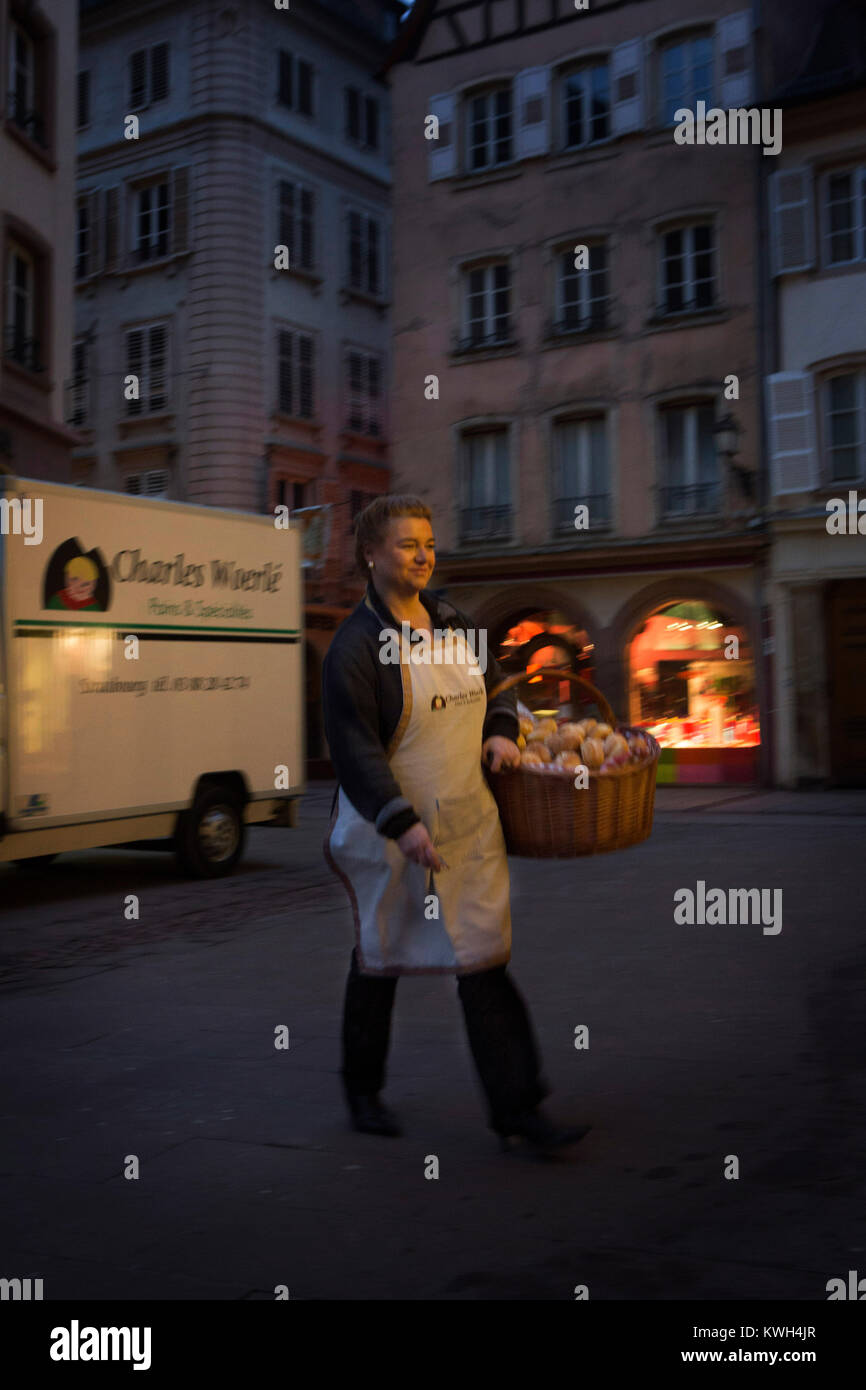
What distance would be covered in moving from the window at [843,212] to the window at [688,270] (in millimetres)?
2014

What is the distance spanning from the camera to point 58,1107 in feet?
16.6

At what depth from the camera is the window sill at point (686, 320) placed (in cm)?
2444

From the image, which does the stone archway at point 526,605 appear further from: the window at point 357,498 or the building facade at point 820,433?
the window at point 357,498

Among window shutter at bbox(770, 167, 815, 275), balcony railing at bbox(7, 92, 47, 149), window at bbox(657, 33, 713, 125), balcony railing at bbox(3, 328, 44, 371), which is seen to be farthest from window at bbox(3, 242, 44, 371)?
window shutter at bbox(770, 167, 815, 275)

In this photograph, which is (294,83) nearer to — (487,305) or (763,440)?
(487,305)

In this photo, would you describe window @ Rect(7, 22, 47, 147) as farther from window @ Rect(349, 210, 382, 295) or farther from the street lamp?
window @ Rect(349, 210, 382, 295)

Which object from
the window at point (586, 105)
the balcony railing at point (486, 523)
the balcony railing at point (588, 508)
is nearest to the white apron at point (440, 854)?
the balcony railing at point (588, 508)

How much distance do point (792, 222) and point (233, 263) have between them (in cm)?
1144

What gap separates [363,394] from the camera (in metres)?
33.1

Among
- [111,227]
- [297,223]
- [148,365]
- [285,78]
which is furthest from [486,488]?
[111,227]

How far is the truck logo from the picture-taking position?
35.3ft

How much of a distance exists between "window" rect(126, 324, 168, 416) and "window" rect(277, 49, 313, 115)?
18.2ft

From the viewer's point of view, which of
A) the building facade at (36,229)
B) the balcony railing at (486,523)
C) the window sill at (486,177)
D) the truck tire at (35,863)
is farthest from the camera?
the window sill at (486,177)

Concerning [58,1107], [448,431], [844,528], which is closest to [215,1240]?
[58,1107]
